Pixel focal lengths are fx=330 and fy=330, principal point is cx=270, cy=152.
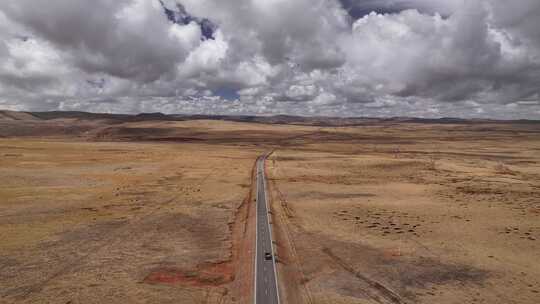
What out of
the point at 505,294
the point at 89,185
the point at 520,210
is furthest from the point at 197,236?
the point at 520,210

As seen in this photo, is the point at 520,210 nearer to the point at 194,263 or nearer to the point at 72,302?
the point at 194,263

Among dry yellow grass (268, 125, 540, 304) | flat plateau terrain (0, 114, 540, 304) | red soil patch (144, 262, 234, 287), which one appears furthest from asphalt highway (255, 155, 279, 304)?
red soil patch (144, 262, 234, 287)

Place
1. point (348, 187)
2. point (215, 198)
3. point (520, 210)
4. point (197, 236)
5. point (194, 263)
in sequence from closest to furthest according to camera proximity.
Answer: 1. point (194, 263)
2. point (197, 236)
3. point (520, 210)
4. point (215, 198)
5. point (348, 187)

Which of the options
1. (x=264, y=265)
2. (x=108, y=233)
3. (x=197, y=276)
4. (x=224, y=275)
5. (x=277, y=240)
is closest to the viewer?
(x=197, y=276)

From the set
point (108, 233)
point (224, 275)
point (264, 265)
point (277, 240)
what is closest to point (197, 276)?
point (224, 275)

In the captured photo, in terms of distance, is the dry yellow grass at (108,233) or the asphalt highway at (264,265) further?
the dry yellow grass at (108,233)

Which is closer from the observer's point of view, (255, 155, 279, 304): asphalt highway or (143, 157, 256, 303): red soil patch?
(255, 155, 279, 304): asphalt highway

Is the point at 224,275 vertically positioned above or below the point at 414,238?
below

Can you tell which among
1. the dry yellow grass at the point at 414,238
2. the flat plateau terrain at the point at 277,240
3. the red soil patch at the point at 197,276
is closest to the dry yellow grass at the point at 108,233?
the flat plateau terrain at the point at 277,240

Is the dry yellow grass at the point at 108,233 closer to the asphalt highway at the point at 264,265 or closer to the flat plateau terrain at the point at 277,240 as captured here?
the flat plateau terrain at the point at 277,240

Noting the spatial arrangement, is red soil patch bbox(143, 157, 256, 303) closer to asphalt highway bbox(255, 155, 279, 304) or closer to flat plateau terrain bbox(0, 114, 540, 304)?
flat plateau terrain bbox(0, 114, 540, 304)

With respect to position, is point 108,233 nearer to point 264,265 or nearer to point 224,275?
point 224,275
